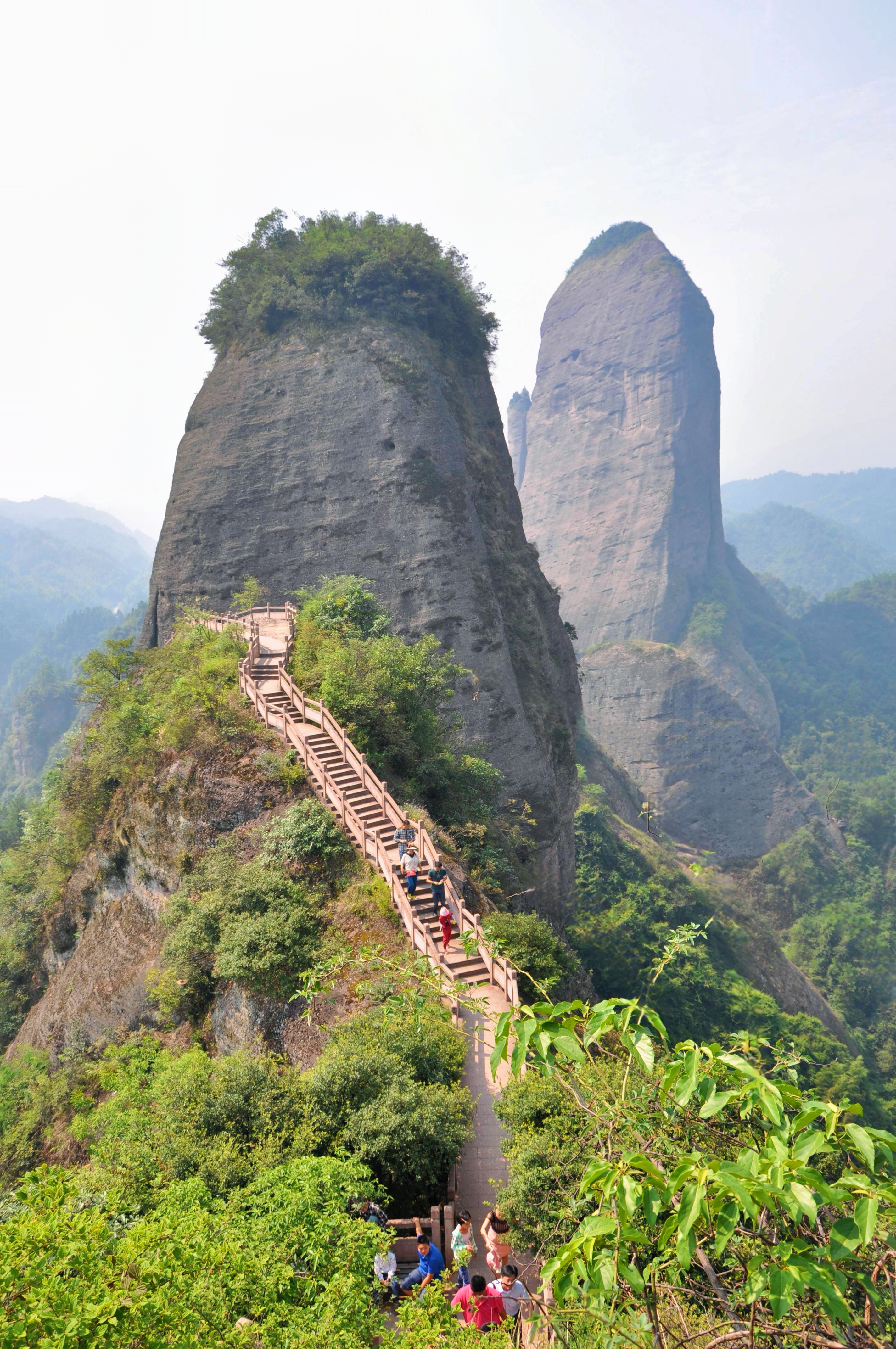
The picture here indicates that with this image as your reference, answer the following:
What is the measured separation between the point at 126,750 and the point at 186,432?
71.1 ft

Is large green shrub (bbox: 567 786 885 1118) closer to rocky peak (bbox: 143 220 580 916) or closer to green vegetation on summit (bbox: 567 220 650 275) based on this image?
rocky peak (bbox: 143 220 580 916)

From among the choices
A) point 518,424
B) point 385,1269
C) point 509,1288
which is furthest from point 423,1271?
point 518,424

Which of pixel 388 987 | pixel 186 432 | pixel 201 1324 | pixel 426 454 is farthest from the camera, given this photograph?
pixel 186 432

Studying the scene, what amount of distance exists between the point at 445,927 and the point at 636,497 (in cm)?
9558

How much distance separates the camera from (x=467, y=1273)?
6.74 meters

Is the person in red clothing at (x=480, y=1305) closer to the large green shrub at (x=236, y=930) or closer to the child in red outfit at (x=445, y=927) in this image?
the child in red outfit at (x=445, y=927)

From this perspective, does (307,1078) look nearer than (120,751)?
Yes

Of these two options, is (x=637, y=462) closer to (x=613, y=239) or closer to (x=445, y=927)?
(x=613, y=239)

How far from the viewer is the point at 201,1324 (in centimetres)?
456

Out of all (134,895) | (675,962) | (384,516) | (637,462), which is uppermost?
(637,462)

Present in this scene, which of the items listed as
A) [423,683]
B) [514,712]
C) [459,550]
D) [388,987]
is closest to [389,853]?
[388,987]

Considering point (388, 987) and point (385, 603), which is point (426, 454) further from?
point (388, 987)

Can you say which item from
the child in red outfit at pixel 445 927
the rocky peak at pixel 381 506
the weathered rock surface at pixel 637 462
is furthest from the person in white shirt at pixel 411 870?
the weathered rock surface at pixel 637 462

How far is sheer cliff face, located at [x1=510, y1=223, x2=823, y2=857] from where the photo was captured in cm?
8181
